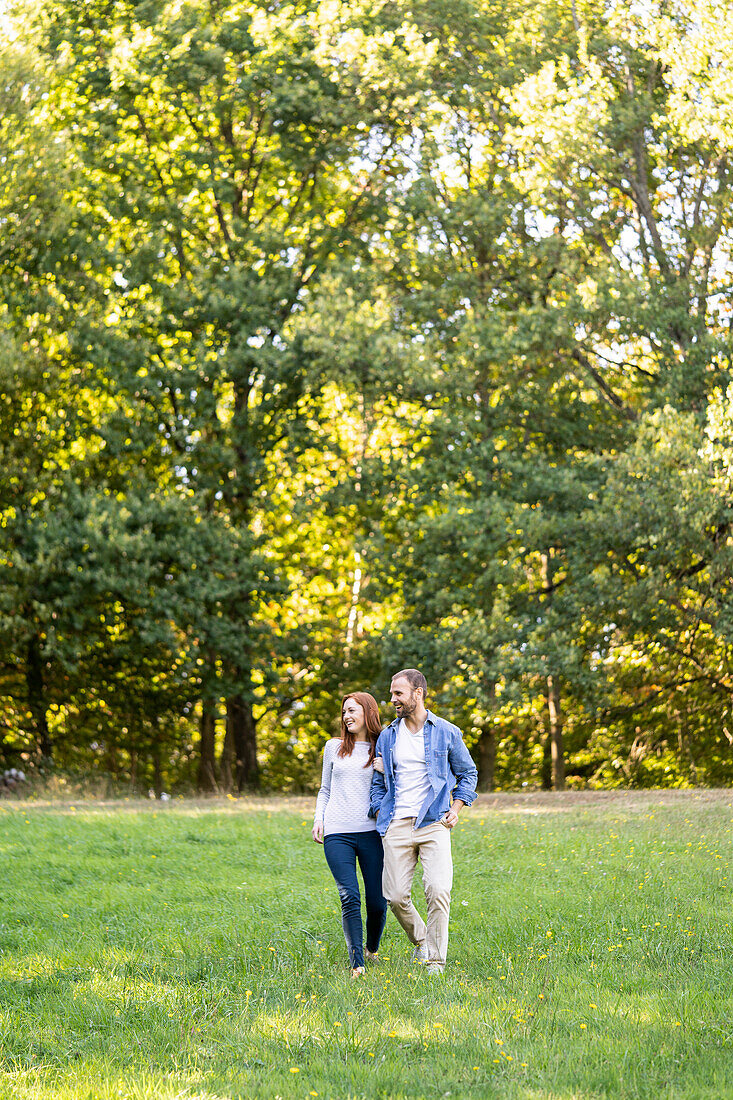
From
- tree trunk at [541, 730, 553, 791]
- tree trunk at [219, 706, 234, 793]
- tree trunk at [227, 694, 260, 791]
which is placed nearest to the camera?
tree trunk at [219, 706, 234, 793]

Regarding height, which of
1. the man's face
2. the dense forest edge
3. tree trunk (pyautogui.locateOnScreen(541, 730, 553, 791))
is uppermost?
the dense forest edge

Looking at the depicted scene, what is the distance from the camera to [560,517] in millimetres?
18797

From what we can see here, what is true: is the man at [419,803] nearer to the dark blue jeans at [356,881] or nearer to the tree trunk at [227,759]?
the dark blue jeans at [356,881]

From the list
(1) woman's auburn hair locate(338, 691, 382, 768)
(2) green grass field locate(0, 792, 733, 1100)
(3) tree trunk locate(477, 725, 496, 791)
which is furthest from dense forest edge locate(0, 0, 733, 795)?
(1) woman's auburn hair locate(338, 691, 382, 768)

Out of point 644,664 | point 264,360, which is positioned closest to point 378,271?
point 264,360

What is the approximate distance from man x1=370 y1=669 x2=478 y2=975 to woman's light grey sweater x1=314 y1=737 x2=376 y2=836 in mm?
81

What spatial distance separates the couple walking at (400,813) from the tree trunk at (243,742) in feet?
50.2

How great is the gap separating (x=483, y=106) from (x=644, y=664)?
1186 cm

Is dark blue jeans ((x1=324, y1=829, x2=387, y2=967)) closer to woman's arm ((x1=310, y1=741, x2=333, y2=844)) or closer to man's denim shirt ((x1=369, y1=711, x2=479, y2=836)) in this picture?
woman's arm ((x1=310, y1=741, x2=333, y2=844))

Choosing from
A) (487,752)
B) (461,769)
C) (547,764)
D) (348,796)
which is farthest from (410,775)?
(547,764)

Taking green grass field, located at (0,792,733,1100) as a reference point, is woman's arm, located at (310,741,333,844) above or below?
above

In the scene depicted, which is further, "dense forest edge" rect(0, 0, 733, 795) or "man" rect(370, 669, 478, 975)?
"dense forest edge" rect(0, 0, 733, 795)

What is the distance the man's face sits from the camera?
693cm

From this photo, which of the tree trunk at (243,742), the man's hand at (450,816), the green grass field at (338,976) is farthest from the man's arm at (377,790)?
the tree trunk at (243,742)
